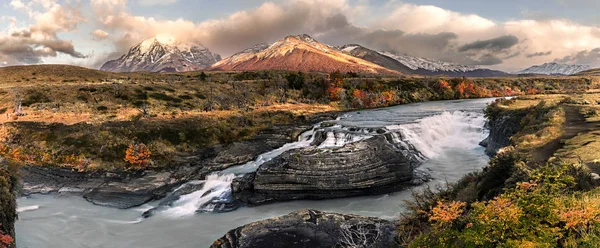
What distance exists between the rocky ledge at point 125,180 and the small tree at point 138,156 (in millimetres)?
2204

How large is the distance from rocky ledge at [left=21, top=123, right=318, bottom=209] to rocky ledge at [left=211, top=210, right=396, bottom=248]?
16907 millimetres

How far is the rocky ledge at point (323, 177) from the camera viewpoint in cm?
2786

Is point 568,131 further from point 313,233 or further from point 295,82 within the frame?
point 295,82

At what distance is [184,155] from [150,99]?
26.4 m

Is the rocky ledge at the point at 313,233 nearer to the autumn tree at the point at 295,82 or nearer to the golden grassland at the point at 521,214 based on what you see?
the golden grassland at the point at 521,214

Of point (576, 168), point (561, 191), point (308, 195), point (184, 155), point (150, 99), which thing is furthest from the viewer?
point (150, 99)

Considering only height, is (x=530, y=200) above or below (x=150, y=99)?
below

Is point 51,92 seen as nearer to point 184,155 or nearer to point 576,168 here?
point 184,155

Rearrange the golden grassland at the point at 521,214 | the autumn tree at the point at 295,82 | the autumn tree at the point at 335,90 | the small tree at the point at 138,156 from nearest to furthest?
the golden grassland at the point at 521,214, the small tree at the point at 138,156, the autumn tree at the point at 335,90, the autumn tree at the point at 295,82

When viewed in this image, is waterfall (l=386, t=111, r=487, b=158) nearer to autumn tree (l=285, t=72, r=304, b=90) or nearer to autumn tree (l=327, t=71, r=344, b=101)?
autumn tree (l=327, t=71, r=344, b=101)

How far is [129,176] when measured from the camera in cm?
3500

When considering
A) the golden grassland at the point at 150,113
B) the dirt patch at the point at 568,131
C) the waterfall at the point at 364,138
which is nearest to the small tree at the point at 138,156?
the golden grassland at the point at 150,113

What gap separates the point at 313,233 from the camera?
55.3 feet

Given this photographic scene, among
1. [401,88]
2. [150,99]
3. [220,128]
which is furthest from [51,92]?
[401,88]
